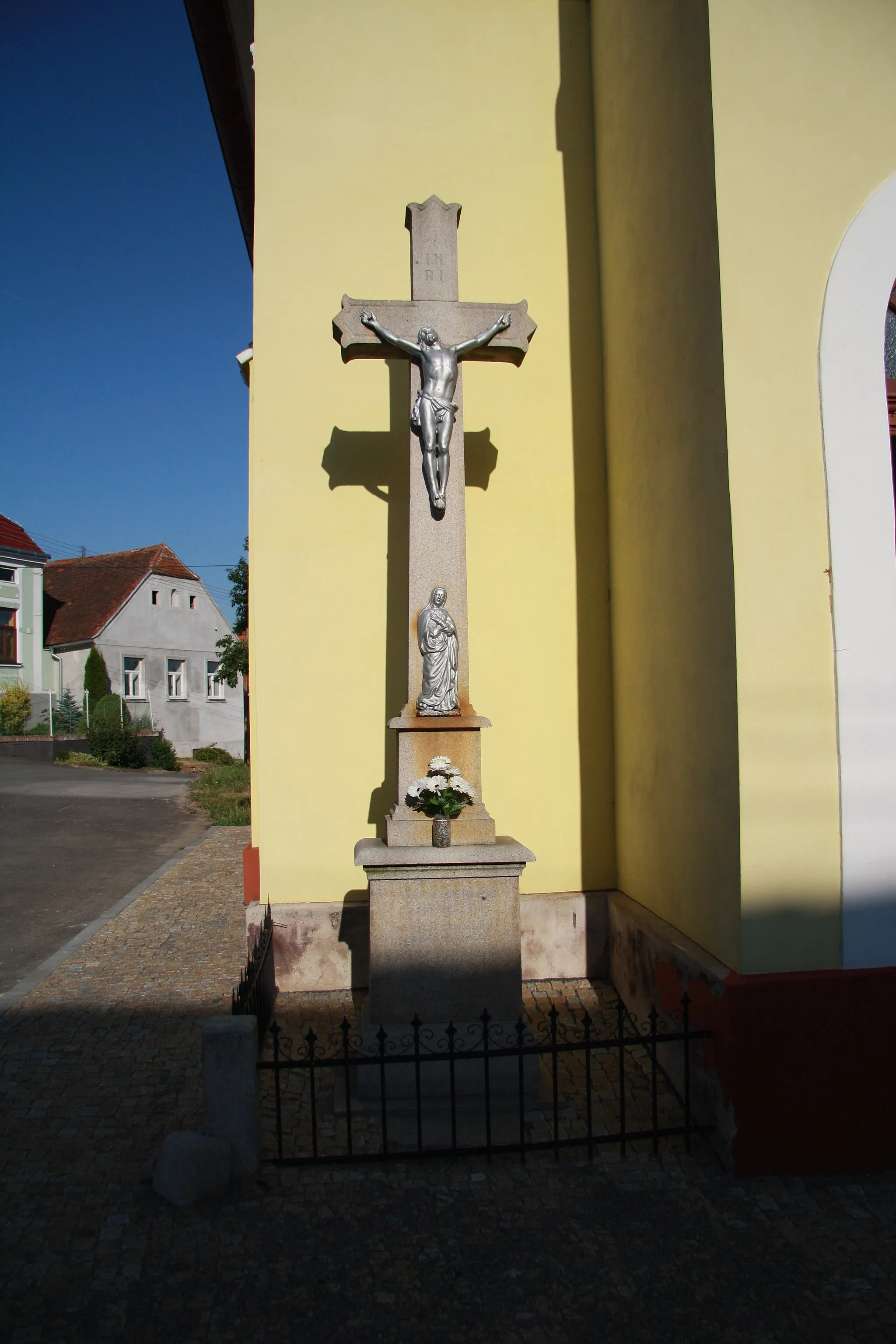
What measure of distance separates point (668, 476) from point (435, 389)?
1.41m

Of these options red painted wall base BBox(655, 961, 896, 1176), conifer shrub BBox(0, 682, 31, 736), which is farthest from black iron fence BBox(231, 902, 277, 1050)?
conifer shrub BBox(0, 682, 31, 736)

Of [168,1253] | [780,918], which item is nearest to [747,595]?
[780,918]

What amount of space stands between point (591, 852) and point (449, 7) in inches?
242

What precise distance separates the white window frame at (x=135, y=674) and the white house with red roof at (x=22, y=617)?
2.36 metres

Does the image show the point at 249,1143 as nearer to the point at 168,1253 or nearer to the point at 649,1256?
the point at 168,1253

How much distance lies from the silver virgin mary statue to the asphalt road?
372cm

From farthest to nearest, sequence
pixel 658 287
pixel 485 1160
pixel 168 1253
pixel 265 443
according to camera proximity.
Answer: pixel 265 443 < pixel 658 287 < pixel 485 1160 < pixel 168 1253

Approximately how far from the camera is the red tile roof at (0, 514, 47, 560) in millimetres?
26844

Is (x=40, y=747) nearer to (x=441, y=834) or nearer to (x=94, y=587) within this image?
(x=94, y=587)

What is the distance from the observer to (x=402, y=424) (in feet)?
19.2

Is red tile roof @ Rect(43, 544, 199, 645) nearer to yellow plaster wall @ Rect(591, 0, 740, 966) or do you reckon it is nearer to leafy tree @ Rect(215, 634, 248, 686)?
leafy tree @ Rect(215, 634, 248, 686)

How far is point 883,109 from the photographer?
364 centimetres

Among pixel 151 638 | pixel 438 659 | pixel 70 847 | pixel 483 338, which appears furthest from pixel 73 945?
pixel 151 638

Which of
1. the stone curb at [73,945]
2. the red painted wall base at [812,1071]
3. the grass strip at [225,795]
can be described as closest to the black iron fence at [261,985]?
the stone curb at [73,945]
